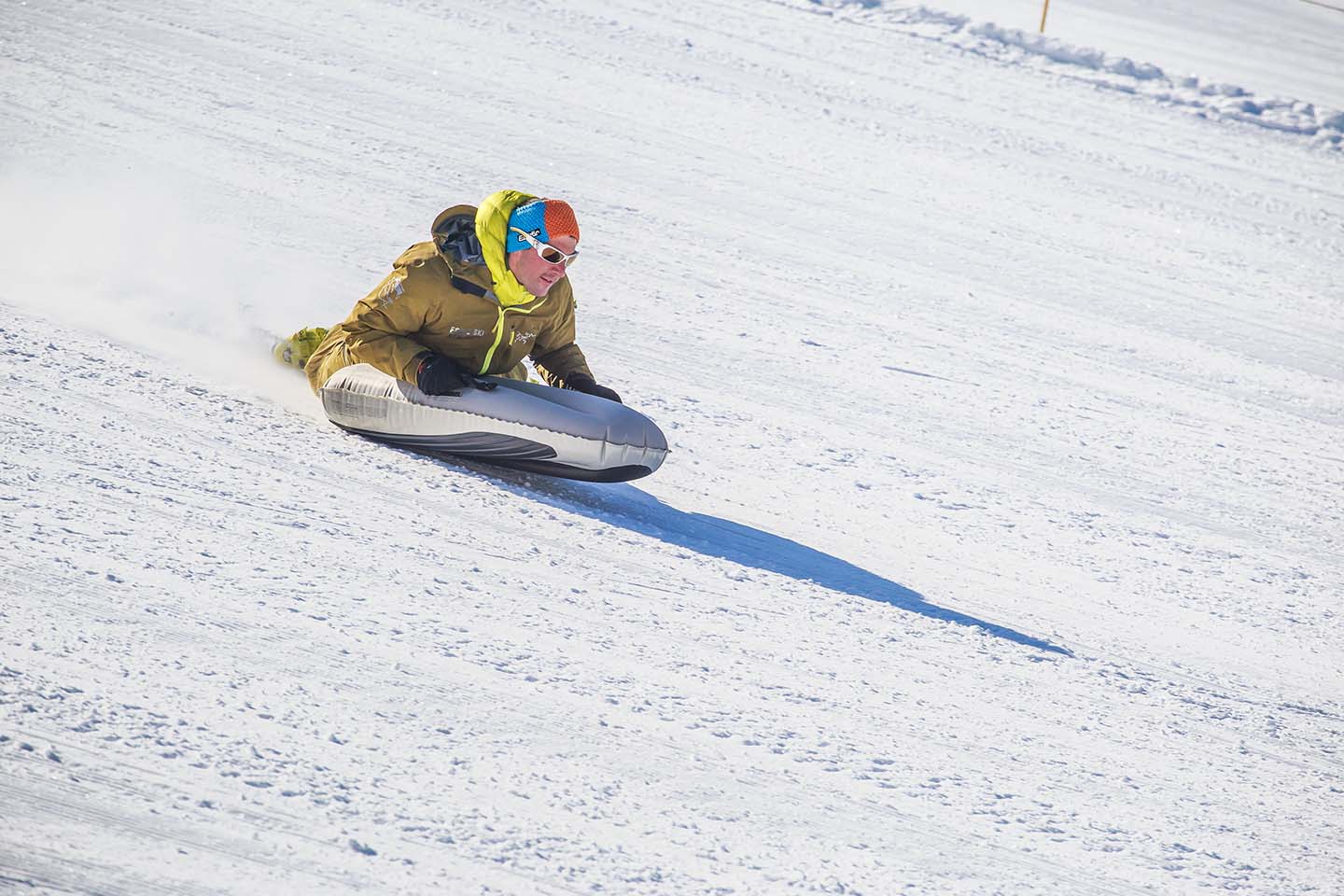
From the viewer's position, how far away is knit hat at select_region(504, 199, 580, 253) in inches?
A: 163

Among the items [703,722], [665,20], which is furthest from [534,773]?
[665,20]

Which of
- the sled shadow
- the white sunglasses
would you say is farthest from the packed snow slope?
the white sunglasses

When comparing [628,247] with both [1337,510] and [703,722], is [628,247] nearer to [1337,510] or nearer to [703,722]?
[1337,510]

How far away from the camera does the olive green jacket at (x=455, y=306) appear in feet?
13.8

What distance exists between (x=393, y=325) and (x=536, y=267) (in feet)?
1.76

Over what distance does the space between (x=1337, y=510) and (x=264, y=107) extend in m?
6.94

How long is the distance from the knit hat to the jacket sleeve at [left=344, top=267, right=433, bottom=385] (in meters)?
0.35

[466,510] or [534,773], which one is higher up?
[466,510]

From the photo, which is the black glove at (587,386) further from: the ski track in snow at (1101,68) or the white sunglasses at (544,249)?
the ski track in snow at (1101,68)

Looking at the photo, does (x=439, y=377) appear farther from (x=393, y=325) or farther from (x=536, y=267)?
(x=536, y=267)

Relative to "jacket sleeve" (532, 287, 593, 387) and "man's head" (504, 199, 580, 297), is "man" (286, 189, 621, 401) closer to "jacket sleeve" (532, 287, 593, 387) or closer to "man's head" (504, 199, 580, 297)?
"man's head" (504, 199, 580, 297)

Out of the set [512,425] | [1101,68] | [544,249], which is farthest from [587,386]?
[1101,68]

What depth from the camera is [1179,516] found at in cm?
540

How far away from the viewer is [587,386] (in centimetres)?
460
